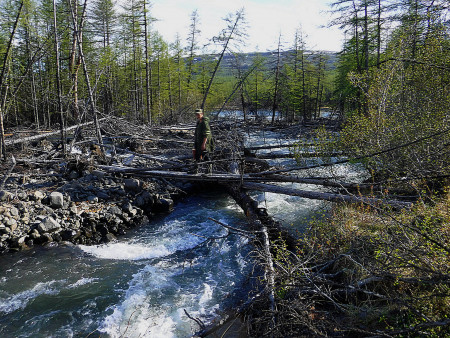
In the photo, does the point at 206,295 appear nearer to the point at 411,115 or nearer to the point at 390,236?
the point at 390,236

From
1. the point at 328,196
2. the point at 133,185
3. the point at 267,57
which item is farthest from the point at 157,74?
the point at 328,196

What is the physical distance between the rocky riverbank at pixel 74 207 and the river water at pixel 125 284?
0.43 metres

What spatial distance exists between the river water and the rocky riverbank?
0.43m

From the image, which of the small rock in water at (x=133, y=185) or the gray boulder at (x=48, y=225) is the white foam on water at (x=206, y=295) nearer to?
the gray boulder at (x=48, y=225)

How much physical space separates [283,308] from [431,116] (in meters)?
7.10

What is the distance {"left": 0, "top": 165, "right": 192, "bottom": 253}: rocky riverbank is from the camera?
741cm

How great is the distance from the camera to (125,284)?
6.12m

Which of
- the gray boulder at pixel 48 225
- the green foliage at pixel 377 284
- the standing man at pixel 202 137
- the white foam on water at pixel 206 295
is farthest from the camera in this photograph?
the standing man at pixel 202 137

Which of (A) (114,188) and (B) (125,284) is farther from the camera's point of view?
(A) (114,188)

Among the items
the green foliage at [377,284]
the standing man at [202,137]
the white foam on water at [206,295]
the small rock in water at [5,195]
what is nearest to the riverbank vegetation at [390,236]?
the green foliage at [377,284]

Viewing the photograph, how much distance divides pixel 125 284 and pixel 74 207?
3621 millimetres

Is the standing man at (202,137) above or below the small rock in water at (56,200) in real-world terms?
above

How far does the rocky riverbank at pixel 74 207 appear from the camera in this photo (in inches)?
292

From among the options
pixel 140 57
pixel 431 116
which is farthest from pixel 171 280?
pixel 140 57
